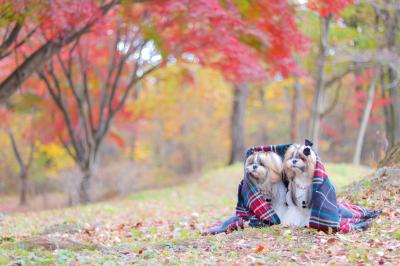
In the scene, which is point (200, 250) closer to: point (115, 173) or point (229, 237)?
point (229, 237)

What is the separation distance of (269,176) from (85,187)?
33.7ft

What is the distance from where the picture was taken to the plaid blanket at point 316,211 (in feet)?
18.4

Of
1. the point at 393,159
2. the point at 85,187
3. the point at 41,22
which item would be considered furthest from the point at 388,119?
the point at 41,22

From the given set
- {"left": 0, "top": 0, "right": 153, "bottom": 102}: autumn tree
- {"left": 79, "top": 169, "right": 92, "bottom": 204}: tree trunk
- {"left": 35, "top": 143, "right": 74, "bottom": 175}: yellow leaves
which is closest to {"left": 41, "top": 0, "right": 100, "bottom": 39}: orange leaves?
{"left": 0, "top": 0, "right": 153, "bottom": 102}: autumn tree

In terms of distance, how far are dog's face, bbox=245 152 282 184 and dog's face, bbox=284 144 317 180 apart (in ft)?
0.47

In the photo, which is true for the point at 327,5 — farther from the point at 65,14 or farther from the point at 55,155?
the point at 55,155

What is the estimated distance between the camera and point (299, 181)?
18.6 feet

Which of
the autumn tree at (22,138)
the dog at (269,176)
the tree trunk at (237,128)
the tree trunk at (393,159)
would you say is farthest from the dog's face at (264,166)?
the tree trunk at (237,128)

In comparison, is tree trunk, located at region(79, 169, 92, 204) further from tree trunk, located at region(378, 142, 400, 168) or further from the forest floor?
tree trunk, located at region(378, 142, 400, 168)

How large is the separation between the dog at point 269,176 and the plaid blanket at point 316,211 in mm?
79

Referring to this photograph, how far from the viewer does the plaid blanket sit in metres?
5.61

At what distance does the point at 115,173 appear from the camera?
1955cm

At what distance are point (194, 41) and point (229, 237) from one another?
776cm

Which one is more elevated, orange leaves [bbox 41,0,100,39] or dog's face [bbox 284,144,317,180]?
orange leaves [bbox 41,0,100,39]
